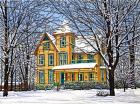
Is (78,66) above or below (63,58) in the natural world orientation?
below

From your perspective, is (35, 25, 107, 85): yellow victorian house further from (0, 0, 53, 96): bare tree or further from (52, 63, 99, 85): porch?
(0, 0, 53, 96): bare tree

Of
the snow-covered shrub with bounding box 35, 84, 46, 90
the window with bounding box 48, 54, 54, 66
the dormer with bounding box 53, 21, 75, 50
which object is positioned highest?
the dormer with bounding box 53, 21, 75, 50

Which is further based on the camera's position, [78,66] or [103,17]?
[78,66]

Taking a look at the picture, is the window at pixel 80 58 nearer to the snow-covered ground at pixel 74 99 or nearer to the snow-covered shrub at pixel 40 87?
the snow-covered shrub at pixel 40 87

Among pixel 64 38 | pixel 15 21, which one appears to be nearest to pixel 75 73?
pixel 64 38

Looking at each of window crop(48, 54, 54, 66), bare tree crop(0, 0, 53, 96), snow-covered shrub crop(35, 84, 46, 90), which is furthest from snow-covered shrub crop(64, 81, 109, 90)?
bare tree crop(0, 0, 53, 96)

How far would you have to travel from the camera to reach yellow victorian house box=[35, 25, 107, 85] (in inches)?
1988

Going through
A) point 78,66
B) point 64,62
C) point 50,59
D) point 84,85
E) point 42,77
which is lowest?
point 84,85

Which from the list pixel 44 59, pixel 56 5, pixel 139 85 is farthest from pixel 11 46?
pixel 44 59

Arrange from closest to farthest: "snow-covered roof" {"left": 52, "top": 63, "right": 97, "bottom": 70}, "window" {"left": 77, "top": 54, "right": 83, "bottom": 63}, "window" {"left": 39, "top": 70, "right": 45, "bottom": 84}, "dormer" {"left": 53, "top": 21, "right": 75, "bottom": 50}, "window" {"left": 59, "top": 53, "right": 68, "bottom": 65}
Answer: "snow-covered roof" {"left": 52, "top": 63, "right": 97, "bottom": 70} → "dormer" {"left": 53, "top": 21, "right": 75, "bottom": 50} → "window" {"left": 77, "top": 54, "right": 83, "bottom": 63} → "window" {"left": 59, "top": 53, "right": 68, "bottom": 65} → "window" {"left": 39, "top": 70, "right": 45, "bottom": 84}

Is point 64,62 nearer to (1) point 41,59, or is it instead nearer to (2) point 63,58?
(2) point 63,58

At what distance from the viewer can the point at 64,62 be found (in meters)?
53.3

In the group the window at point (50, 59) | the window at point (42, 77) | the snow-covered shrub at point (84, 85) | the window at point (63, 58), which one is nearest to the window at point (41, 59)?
the window at point (50, 59)

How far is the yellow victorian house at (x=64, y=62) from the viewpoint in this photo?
50.5 m
